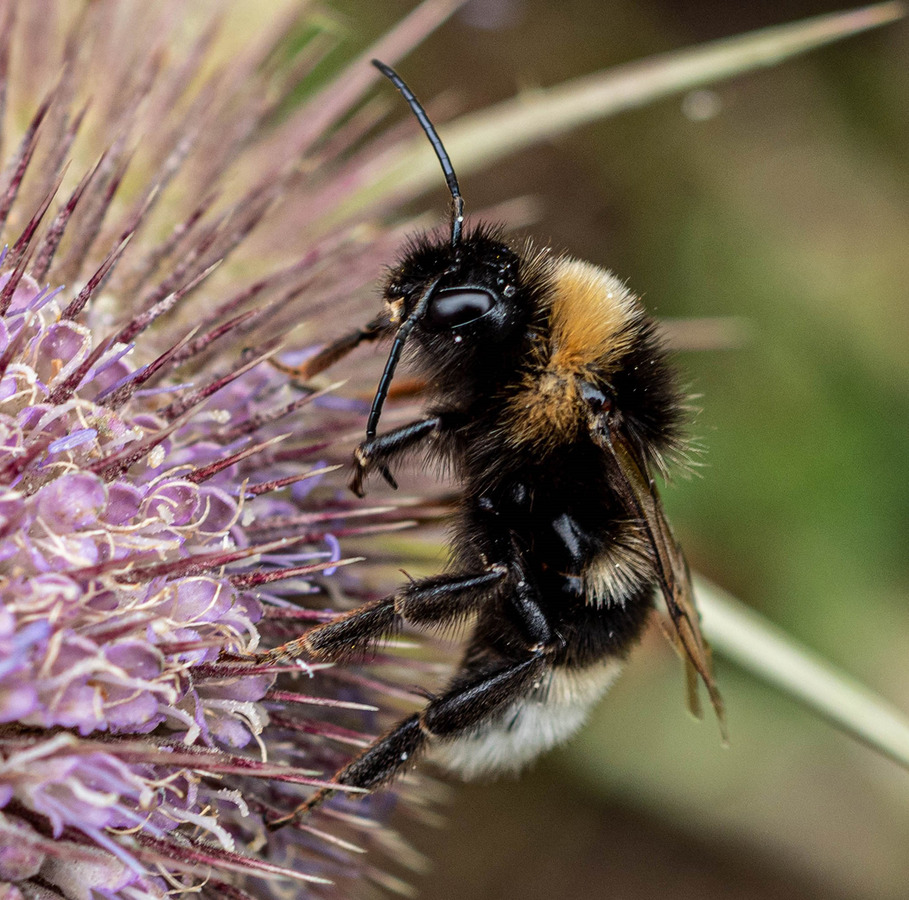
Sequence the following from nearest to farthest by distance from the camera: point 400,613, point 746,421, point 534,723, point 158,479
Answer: point 158,479 → point 400,613 → point 534,723 → point 746,421

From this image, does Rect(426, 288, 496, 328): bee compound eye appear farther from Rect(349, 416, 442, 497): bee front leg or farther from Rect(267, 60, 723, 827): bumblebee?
Rect(349, 416, 442, 497): bee front leg

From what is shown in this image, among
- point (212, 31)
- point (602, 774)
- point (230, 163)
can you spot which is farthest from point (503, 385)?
point (602, 774)

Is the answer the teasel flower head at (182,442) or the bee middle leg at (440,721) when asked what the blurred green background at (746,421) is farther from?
the bee middle leg at (440,721)

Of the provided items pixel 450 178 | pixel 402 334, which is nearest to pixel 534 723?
pixel 402 334

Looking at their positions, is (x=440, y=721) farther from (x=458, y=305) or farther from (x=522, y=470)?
(x=458, y=305)

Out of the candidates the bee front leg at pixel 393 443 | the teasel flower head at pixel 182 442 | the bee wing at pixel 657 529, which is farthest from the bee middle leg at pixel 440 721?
the bee front leg at pixel 393 443

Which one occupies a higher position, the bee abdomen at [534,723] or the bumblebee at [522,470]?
the bumblebee at [522,470]

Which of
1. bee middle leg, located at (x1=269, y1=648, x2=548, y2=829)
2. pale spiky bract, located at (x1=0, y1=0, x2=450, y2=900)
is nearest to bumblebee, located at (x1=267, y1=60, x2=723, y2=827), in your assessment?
bee middle leg, located at (x1=269, y1=648, x2=548, y2=829)
